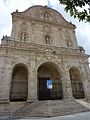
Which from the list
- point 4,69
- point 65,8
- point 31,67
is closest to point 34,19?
point 31,67

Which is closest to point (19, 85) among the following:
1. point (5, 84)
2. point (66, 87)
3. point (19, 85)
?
point (19, 85)

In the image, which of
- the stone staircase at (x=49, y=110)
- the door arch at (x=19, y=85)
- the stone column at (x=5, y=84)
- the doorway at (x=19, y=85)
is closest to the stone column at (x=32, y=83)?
the door arch at (x=19, y=85)

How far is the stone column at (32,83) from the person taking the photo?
12898 millimetres

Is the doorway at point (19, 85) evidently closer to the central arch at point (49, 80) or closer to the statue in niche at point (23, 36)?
the central arch at point (49, 80)

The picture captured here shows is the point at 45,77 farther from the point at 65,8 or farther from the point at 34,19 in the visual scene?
the point at 65,8

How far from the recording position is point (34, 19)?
1925 centimetres

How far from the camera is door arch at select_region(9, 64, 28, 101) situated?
14.6m

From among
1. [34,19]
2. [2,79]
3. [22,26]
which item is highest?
[34,19]

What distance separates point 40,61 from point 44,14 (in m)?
10.0

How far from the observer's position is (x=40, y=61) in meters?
15.1

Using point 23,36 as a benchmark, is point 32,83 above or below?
below

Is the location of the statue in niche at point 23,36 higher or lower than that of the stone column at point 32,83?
higher

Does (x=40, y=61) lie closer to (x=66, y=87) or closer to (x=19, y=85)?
(x=19, y=85)

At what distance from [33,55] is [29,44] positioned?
6.34 feet
